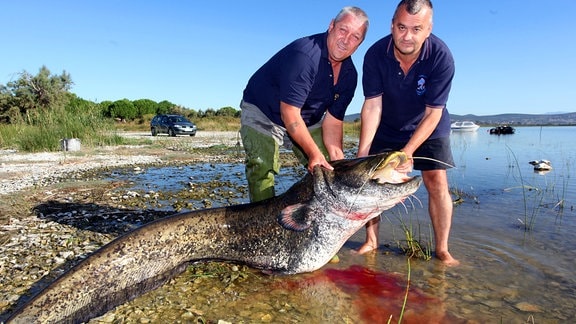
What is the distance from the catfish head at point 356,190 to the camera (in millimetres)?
3518

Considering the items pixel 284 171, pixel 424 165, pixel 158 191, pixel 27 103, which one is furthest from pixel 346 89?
pixel 27 103

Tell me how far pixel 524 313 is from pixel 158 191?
650 cm

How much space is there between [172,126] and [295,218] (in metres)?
29.5

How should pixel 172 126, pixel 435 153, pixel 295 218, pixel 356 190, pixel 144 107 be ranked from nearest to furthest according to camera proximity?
1. pixel 356 190
2. pixel 295 218
3. pixel 435 153
4. pixel 172 126
5. pixel 144 107

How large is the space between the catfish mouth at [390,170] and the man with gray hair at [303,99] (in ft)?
1.48

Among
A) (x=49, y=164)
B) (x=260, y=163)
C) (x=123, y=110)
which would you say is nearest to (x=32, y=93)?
(x=123, y=110)

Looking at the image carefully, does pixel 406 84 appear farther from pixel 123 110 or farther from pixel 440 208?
pixel 123 110

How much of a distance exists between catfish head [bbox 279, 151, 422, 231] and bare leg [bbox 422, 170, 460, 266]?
1.00 m

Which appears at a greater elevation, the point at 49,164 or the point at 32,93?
the point at 32,93

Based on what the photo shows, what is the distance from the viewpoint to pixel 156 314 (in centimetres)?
321

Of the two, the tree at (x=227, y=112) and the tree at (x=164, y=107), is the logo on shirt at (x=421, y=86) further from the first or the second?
the tree at (x=164, y=107)

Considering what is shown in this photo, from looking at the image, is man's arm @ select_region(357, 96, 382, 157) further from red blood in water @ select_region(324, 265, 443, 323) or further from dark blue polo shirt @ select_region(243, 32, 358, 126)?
red blood in water @ select_region(324, 265, 443, 323)

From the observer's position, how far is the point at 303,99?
3.94 m

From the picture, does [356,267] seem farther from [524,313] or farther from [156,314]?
[156,314]
